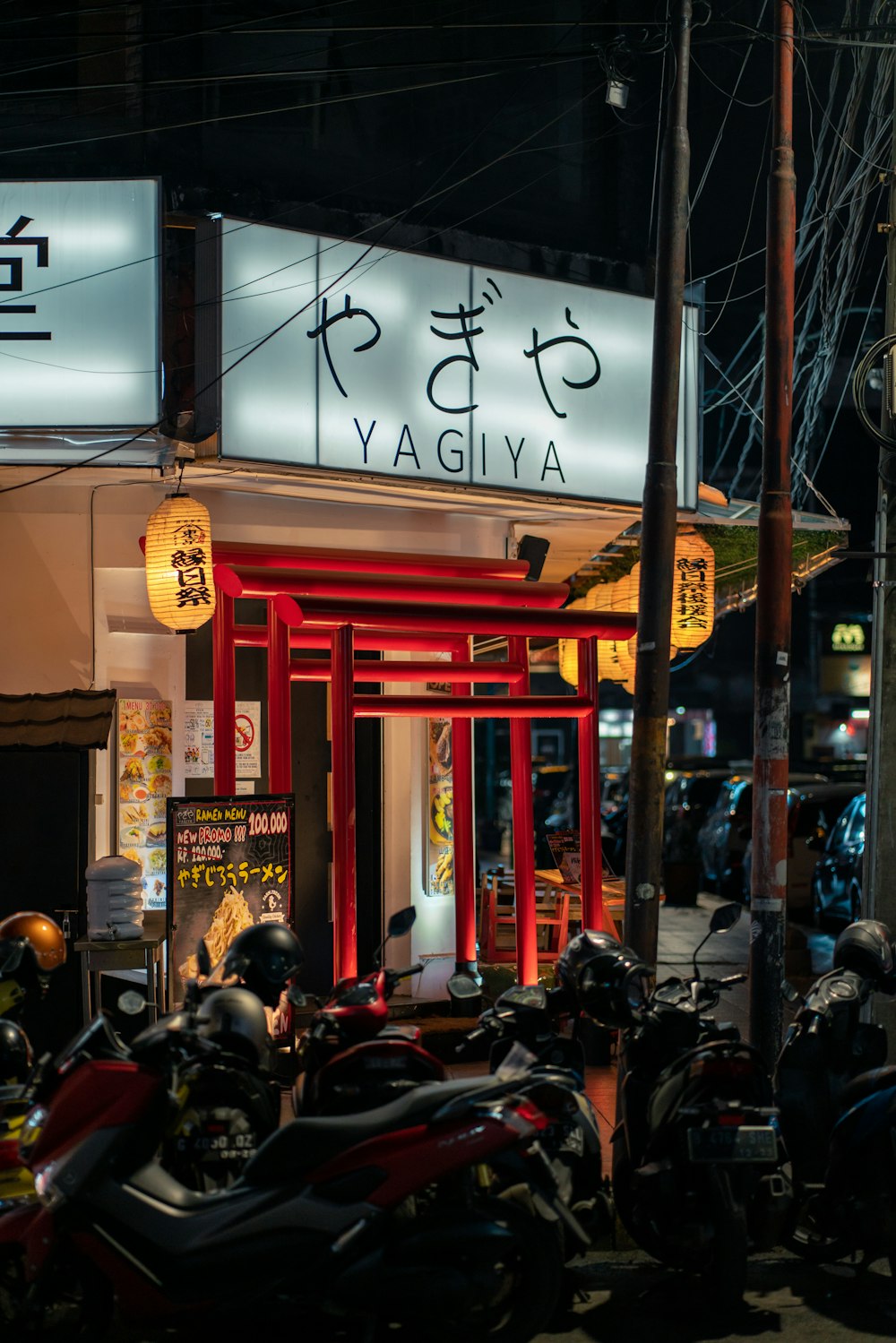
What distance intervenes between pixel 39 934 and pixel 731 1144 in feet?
10.8

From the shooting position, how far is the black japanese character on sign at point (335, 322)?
9992 mm

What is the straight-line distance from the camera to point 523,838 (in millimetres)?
9938

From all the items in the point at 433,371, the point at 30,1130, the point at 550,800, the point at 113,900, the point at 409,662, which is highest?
the point at 433,371

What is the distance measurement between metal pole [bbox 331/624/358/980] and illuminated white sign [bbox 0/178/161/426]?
252cm

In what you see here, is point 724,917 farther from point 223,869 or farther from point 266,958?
point 223,869

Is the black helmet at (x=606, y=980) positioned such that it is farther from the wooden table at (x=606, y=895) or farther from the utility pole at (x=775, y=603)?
the wooden table at (x=606, y=895)

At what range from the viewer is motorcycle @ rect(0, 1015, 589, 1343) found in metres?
4.72

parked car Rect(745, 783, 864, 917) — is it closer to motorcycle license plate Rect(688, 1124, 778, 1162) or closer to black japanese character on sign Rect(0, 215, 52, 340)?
black japanese character on sign Rect(0, 215, 52, 340)

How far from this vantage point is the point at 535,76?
44.9ft

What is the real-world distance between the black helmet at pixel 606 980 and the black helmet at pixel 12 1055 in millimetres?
2432

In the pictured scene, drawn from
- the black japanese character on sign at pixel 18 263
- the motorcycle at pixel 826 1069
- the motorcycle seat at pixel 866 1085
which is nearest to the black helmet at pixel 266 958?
the motorcycle at pixel 826 1069

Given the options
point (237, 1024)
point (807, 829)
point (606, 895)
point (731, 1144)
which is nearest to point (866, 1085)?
point (731, 1144)

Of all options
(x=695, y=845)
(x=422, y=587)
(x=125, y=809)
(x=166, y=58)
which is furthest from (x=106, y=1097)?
(x=695, y=845)

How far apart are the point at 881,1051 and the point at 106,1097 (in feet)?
11.8
